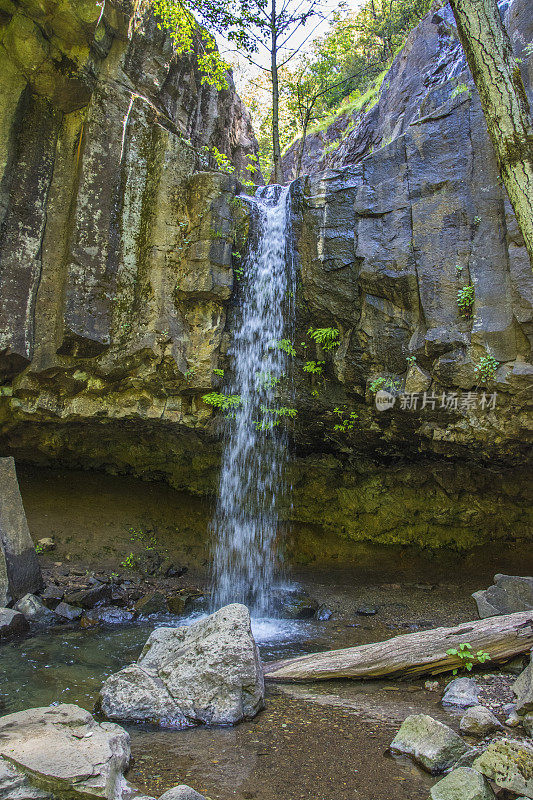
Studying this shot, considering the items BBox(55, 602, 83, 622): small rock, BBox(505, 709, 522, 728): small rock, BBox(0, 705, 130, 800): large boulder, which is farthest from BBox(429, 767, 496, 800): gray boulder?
BBox(55, 602, 83, 622): small rock

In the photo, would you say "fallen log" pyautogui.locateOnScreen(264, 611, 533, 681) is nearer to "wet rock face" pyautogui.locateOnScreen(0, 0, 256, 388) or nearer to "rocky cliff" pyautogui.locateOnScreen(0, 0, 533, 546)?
"rocky cliff" pyautogui.locateOnScreen(0, 0, 533, 546)

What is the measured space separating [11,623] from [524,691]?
5878 millimetres

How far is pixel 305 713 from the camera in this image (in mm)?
4176

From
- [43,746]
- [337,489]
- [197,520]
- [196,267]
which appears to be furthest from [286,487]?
[43,746]

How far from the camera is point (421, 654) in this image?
16.2 feet

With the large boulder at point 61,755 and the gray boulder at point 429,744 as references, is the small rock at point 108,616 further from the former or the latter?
the gray boulder at point 429,744

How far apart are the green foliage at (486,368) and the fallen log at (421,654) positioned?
120 inches

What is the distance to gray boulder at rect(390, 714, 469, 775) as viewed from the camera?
10.8ft

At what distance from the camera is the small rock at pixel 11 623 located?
6093 millimetres

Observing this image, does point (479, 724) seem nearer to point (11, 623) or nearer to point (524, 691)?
point (524, 691)

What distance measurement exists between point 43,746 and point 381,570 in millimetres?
8451

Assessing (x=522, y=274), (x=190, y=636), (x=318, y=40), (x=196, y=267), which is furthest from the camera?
(x=318, y=40)

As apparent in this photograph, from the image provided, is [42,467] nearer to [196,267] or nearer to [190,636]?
[196,267]

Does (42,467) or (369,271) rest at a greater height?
(369,271)
